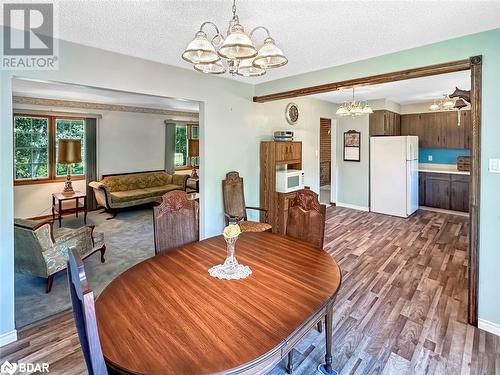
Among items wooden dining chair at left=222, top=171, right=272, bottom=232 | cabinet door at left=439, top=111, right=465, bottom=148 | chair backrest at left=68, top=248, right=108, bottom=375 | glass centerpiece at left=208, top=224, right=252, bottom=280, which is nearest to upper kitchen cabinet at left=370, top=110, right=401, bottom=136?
cabinet door at left=439, top=111, right=465, bottom=148

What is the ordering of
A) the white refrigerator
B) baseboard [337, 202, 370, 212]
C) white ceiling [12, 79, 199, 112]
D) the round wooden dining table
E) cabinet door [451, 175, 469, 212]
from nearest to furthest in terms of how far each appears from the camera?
the round wooden dining table
white ceiling [12, 79, 199, 112]
the white refrigerator
cabinet door [451, 175, 469, 212]
baseboard [337, 202, 370, 212]

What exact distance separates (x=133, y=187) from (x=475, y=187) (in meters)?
6.50

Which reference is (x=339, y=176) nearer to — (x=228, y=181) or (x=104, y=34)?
(x=228, y=181)

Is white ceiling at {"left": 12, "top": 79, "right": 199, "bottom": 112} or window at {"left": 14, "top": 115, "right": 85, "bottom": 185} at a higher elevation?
white ceiling at {"left": 12, "top": 79, "right": 199, "bottom": 112}

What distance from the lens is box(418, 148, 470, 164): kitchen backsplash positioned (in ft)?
21.0

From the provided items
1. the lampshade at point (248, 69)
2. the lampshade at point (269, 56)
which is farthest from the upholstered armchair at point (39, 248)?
the lampshade at point (269, 56)

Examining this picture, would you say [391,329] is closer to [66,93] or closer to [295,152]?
[295,152]

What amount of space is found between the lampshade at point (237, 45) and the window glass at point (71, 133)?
5952 mm

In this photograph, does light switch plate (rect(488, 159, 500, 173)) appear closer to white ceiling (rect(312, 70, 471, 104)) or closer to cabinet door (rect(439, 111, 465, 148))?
white ceiling (rect(312, 70, 471, 104))

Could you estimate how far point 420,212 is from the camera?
20.7 ft

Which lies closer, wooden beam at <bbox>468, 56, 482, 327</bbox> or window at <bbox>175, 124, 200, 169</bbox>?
wooden beam at <bbox>468, 56, 482, 327</bbox>

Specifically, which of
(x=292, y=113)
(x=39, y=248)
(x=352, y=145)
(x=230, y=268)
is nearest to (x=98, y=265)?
(x=39, y=248)

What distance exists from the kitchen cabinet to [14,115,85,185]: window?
7.86 m

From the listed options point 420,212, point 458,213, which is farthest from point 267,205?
point 458,213
